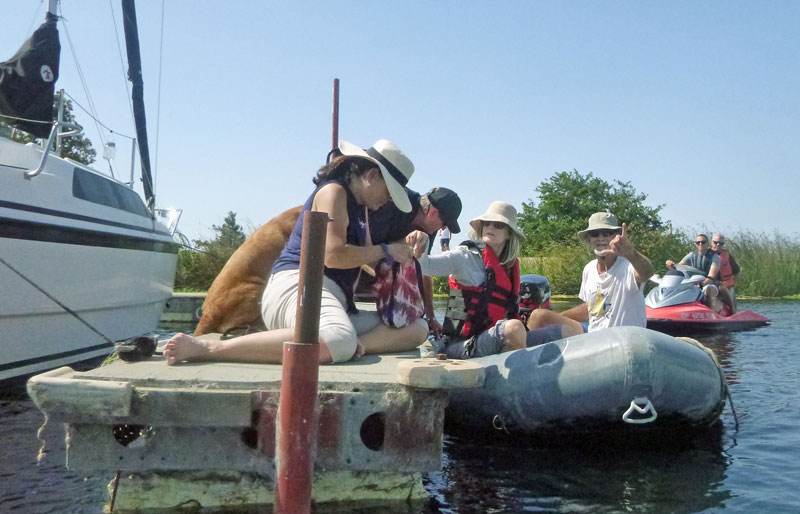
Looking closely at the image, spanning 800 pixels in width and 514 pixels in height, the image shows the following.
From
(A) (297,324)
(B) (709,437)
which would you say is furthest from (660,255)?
(A) (297,324)

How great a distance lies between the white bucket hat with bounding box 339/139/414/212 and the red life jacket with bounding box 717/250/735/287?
10.9 metres

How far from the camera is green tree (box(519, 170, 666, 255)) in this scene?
3991 cm

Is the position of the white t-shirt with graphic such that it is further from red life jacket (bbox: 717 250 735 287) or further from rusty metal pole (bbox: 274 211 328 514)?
red life jacket (bbox: 717 250 735 287)

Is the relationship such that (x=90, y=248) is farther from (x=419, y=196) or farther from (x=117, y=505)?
(x=117, y=505)

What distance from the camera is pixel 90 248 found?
22.5ft

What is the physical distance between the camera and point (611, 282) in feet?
16.8

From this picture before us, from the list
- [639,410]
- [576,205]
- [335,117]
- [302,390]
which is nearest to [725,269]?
[335,117]

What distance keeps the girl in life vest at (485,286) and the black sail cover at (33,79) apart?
5052mm

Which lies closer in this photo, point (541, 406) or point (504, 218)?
point (541, 406)

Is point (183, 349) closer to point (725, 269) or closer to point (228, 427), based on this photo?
point (228, 427)

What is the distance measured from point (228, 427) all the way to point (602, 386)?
6.60 feet

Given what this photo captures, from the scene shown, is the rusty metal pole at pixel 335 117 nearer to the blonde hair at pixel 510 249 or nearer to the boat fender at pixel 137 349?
the blonde hair at pixel 510 249

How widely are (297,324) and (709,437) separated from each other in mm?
3415

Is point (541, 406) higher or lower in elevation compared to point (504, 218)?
lower
